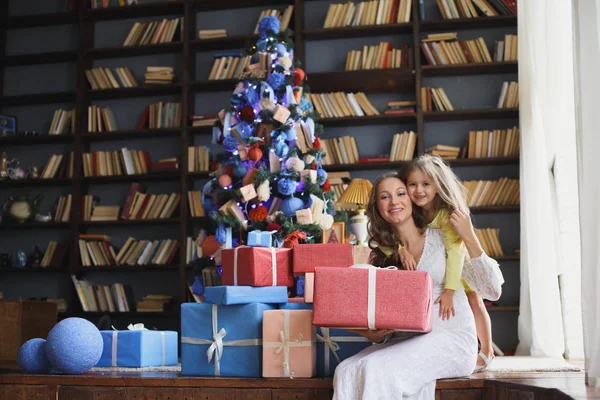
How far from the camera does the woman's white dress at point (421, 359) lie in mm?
2145

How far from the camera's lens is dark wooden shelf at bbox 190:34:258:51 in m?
5.50

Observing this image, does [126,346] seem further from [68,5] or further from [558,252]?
[68,5]

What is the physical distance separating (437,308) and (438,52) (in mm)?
3262

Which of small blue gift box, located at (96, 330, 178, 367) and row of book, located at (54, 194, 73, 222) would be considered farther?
row of book, located at (54, 194, 73, 222)

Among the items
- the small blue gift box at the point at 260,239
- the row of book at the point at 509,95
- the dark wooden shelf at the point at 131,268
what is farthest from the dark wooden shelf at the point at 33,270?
the row of book at the point at 509,95

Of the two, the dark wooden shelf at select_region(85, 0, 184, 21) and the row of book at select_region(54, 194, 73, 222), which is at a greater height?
the dark wooden shelf at select_region(85, 0, 184, 21)

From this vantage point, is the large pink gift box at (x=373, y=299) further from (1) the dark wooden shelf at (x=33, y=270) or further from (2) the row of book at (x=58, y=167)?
(2) the row of book at (x=58, y=167)

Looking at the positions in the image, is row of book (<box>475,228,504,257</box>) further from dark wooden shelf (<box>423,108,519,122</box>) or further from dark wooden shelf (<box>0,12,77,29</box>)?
dark wooden shelf (<box>0,12,77,29</box>)

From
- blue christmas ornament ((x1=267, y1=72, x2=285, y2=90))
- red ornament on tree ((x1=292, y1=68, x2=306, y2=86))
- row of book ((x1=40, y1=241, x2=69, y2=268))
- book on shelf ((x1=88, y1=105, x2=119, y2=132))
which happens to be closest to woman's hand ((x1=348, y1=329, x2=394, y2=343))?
blue christmas ornament ((x1=267, y1=72, x2=285, y2=90))

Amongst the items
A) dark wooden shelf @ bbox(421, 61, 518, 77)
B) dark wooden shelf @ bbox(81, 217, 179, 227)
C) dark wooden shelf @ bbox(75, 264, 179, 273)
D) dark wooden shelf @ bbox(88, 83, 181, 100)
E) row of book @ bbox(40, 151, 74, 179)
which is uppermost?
dark wooden shelf @ bbox(421, 61, 518, 77)

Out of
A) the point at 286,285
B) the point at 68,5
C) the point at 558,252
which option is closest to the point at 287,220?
the point at 286,285

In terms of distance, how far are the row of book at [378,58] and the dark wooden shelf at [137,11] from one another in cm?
152

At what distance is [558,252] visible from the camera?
422 cm

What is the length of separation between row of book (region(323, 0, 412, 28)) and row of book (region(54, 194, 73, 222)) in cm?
249
